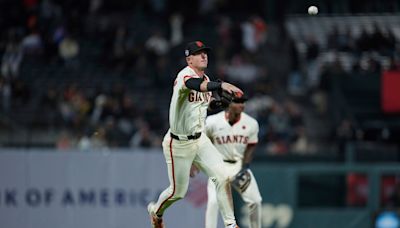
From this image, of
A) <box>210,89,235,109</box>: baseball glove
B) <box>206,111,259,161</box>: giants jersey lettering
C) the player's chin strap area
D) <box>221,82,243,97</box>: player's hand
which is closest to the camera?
<box>221,82,243,97</box>: player's hand

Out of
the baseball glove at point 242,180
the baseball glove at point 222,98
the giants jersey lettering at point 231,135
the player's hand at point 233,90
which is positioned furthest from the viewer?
the giants jersey lettering at point 231,135

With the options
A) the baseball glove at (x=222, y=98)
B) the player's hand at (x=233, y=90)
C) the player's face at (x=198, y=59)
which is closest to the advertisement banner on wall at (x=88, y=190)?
the baseball glove at (x=222, y=98)

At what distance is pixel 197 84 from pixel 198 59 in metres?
0.79

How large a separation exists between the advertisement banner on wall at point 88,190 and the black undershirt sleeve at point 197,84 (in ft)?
23.7

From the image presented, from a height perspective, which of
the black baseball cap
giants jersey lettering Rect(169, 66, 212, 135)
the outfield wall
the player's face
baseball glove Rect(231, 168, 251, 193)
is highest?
the black baseball cap

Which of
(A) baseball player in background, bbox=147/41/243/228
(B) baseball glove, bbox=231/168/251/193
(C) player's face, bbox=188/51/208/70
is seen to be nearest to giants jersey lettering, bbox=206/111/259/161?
(B) baseball glove, bbox=231/168/251/193

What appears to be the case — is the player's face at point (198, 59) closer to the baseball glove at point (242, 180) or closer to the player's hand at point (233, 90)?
the player's hand at point (233, 90)

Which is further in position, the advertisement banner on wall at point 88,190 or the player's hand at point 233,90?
the advertisement banner on wall at point 88,190

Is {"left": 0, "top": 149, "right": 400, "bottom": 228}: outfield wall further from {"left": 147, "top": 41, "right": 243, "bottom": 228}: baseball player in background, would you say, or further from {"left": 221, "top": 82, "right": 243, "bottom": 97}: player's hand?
{"left": 221, "top": 82, "right": 243, "bottom": 97}: player's hand

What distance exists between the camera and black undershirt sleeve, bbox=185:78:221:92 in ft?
37.7

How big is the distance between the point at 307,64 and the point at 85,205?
32.5 ft

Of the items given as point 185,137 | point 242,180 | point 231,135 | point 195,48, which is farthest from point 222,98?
point 231,135

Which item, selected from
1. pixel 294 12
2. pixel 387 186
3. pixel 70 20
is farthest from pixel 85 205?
pixel 294 12

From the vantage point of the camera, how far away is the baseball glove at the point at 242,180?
14.5 meters
